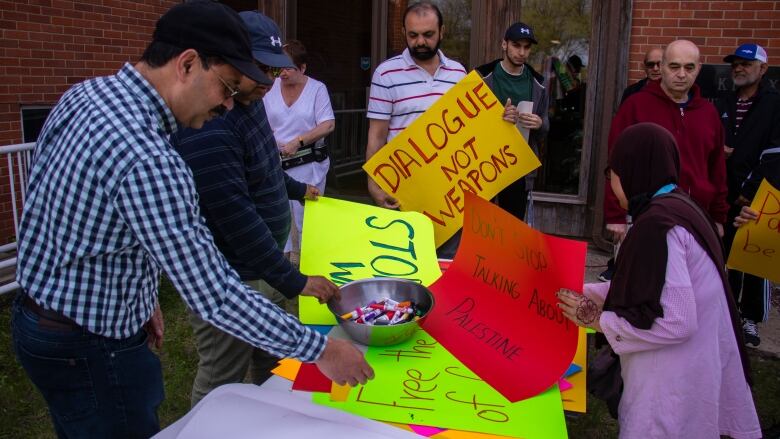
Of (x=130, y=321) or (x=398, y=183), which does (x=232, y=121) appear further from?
(x=398, y=183)

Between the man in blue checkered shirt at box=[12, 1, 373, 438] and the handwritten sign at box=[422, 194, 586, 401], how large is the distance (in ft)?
1.76

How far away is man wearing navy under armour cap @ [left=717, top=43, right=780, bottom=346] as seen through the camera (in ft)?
13.3

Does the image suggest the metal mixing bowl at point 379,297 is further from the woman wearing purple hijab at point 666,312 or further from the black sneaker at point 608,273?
the black sneaker at point 608,273

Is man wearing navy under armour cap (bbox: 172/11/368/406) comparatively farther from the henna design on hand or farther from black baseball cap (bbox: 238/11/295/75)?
the henna design on hand

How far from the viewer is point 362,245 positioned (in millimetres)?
2623

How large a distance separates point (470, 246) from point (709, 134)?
206 centimetres

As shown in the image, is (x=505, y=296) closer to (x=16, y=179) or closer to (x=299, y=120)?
(x=299, y=120)

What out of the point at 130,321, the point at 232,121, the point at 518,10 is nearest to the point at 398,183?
the point at 232,121

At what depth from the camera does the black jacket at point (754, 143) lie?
4004 millimetres

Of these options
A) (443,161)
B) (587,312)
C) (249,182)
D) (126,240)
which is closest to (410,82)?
(443,161)

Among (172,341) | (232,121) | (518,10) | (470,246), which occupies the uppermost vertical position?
(518,10)

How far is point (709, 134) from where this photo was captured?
139 inches

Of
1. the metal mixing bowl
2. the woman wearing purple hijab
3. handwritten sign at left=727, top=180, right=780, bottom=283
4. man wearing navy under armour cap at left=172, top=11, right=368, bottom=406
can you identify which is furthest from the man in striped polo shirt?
handwritten sign at left=727, top=180, right=780, bottom=283

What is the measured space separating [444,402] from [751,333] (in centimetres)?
337
